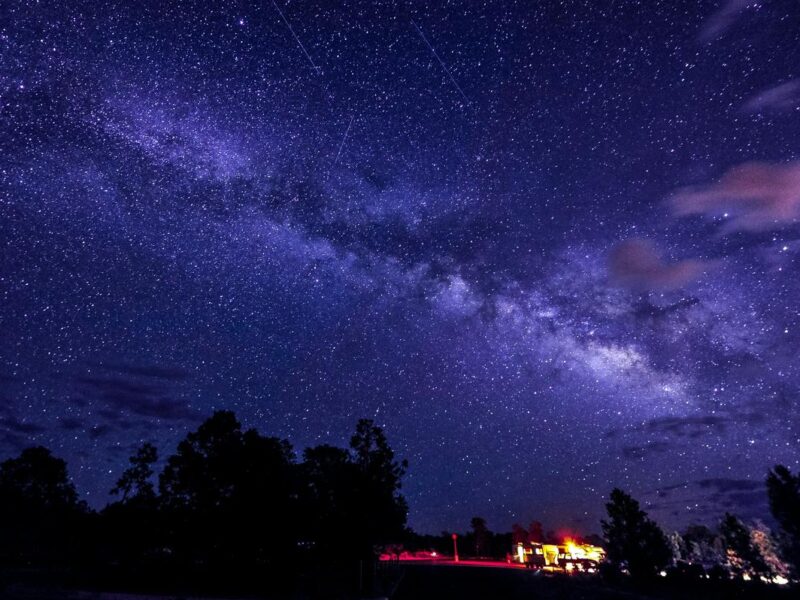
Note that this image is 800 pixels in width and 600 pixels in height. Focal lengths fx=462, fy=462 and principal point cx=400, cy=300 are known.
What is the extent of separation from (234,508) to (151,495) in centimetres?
2763

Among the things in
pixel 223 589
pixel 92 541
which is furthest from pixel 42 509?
pixel 223 589

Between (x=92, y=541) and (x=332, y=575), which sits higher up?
(x=92, y=541)

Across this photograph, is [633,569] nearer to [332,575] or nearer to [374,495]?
[374,495]

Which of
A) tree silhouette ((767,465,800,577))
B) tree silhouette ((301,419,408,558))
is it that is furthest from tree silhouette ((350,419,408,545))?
tree silhouette ((767,465,800,577))

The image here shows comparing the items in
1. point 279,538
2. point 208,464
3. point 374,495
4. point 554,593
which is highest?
point 208,464

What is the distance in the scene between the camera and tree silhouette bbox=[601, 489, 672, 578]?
5303 centimetres

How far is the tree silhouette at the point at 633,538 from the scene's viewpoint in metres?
53.0

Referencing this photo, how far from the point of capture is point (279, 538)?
33.6 m

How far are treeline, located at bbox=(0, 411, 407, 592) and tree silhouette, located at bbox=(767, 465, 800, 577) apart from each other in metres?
49.8

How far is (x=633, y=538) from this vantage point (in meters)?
55.8

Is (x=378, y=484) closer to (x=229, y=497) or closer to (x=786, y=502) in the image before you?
(x=229, y=497)

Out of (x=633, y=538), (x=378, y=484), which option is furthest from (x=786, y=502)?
(x=378, y=484)

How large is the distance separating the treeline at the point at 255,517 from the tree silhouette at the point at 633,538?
3036cm

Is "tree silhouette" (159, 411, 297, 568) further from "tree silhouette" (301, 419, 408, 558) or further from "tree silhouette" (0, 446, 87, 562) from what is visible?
"tree silhouette" (0, 446, 87, 562)
